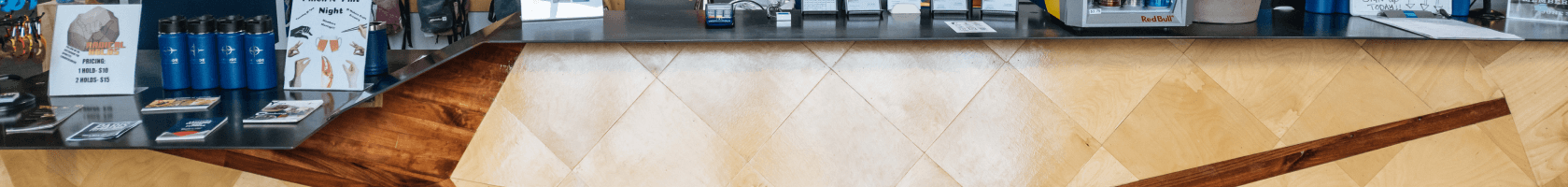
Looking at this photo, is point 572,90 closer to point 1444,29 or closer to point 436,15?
point 436,15

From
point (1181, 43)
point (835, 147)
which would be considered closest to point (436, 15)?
point (835, 147)

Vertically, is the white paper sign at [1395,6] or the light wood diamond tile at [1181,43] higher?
the white paper sign at [1395,6]

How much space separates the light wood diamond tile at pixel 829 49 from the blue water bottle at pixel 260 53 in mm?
1038

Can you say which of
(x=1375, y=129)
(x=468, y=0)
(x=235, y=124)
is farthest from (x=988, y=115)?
(x=468, y=0)

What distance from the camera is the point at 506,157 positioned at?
1.94 meters

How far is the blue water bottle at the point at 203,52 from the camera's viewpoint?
1.65 m

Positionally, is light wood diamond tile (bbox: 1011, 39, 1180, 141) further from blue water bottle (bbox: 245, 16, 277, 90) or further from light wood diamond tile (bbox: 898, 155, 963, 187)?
blue water bottle (bbox: 245, 16, 277, 90)

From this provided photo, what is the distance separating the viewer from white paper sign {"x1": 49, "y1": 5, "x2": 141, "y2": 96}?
161 cm

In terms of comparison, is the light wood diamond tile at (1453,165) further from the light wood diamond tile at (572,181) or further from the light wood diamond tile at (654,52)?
the light wood diamond tile at (572,181)

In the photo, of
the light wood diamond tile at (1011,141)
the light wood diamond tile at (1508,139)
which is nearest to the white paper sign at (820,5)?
the light wood diamond tile at (1011,141)

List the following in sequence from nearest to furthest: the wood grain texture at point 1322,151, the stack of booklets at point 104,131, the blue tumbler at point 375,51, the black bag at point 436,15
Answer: the stack of booklets at point 104,131 < the blue tumbler at point 375,51 < the wood grain texture at point 1322,151 < the black bag at point 436,15

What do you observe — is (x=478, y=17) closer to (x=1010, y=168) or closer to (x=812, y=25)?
(x=812, y=25)

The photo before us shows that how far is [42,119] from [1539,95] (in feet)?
9.61

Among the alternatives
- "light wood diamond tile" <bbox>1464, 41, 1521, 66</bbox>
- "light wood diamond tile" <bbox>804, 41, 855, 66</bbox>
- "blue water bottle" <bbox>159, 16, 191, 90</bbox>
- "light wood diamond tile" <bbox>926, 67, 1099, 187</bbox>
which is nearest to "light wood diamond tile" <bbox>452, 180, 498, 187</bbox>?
"blue water bottle" <bbox>159, 16, 191, 90</bbox>
